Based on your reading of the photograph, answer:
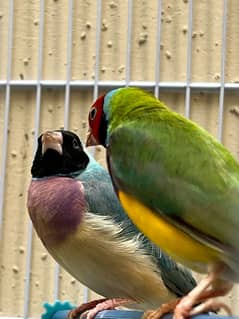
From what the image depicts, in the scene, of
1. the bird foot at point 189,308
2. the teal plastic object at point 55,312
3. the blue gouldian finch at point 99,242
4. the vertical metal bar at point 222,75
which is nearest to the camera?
the bird foot at point 189,308

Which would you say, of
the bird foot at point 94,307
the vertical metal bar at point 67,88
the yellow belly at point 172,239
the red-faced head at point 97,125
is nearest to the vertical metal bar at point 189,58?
the vertical metal bar at point 67,88

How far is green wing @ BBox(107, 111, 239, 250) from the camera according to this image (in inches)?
48.4

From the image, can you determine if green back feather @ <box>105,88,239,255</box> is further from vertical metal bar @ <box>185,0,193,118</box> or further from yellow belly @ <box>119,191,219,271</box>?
vertical metal bar @ <box>185,0,193,118</box>

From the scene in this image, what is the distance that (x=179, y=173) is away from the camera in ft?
4.15

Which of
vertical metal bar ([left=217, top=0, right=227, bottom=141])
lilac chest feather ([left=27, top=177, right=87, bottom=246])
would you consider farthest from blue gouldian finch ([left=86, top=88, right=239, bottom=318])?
vertical metal bar ([left=217, top=0, right=227, bottom=141])

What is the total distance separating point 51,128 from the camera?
205 centimetres

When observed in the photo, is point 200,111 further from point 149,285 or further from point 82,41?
point 149,285

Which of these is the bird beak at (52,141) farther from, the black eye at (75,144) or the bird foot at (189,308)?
the bird foot at (189,308)

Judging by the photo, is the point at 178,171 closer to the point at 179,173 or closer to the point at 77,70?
the point at 179,173

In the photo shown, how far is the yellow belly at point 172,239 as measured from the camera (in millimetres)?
1219

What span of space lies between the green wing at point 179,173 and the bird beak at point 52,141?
333 millimetres

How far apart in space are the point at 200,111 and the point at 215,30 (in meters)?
0.15

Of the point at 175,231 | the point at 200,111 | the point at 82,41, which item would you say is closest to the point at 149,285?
the point at 175,231

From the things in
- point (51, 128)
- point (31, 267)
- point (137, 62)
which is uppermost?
point (137, 62)
